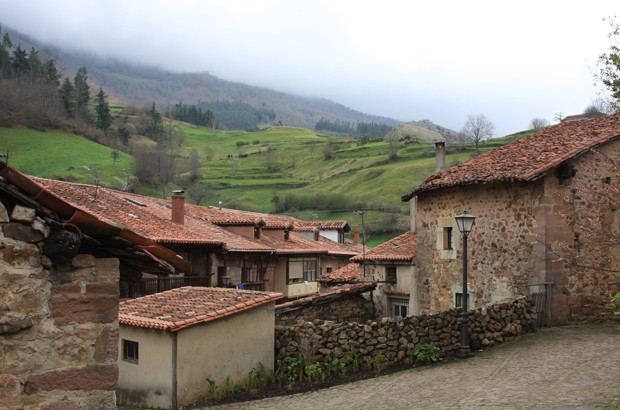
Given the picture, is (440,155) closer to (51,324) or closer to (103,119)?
(51,324)

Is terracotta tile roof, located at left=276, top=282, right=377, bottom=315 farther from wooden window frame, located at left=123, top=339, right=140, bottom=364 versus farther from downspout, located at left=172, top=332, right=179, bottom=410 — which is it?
downspout, located at left=172, top=332, right=179, bottom=410

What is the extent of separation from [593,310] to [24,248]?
15.2 metres

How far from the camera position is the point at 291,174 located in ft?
324

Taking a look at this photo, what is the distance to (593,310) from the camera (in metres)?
15.8

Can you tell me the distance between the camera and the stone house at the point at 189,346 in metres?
Result: 14.2

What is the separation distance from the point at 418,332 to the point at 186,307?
19.8ft

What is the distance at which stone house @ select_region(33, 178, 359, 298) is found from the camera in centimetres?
2450

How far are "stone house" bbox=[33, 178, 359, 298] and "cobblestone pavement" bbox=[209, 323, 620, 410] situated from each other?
877cm

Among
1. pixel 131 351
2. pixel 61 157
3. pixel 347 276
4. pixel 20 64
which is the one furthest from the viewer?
pixel 20 64

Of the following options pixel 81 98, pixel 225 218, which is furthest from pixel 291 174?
pixel 225 218

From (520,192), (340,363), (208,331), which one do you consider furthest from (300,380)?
(520,192)

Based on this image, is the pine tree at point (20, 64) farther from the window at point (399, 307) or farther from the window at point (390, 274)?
the window at point (399, 307)

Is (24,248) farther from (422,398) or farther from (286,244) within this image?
(286,244)

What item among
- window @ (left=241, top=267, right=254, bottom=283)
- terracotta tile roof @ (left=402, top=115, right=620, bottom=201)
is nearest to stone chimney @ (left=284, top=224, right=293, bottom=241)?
window @ (left=241, top=267, right=254, bottom=283)
